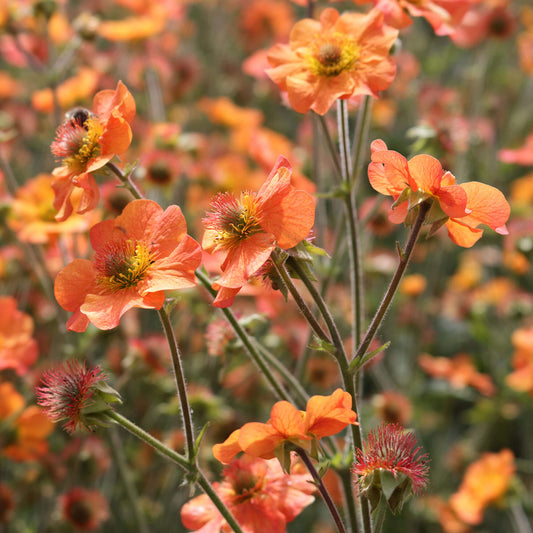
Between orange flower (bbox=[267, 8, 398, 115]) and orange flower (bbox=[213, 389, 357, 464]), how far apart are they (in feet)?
2.47

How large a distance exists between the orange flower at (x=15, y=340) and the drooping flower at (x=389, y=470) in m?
1.27

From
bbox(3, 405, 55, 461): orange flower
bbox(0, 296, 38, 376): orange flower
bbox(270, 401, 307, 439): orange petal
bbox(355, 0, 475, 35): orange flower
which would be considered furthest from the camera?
bbox(3, 405, 55, 461): orange flower

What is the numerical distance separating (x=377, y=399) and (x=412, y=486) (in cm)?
172

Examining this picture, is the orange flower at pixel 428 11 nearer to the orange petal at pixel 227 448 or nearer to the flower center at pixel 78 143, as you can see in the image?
the flower center at pixel 78 143

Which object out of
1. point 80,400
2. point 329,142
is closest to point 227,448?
point 80,400

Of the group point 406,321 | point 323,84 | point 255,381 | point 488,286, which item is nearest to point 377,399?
point 255,381

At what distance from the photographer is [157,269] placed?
1.32 m

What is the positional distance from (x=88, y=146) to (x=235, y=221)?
45cm

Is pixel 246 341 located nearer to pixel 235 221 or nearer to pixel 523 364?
pixel 235 221

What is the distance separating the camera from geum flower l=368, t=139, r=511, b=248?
1185mm

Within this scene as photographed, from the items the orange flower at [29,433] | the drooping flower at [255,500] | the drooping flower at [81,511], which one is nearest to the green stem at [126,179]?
the drooping flower at [255,500]

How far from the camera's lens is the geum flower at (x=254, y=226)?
1189 mm

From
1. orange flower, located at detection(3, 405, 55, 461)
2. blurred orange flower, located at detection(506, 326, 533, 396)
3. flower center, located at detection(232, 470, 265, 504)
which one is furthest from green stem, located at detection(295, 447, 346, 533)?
blurred orange flower, located at detection(506, 326, 533, 396)

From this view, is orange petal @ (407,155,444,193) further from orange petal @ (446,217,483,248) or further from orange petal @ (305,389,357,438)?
orange petal @ (305,389,357,438)
